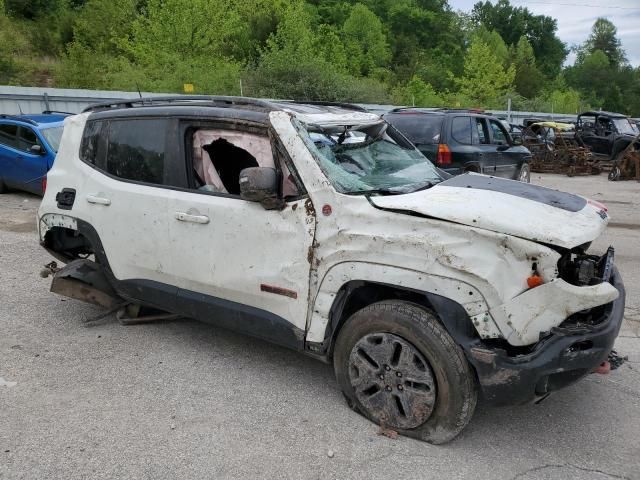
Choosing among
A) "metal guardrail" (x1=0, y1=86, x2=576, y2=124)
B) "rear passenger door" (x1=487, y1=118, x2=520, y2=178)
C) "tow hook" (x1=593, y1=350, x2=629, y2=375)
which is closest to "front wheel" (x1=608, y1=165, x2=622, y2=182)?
"rear passenger door" (x1=487, y1=118, x2=520, y2=178)

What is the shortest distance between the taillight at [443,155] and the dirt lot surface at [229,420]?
5.47m

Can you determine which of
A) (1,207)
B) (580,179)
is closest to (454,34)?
(580,179)

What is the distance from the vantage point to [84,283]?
466cm

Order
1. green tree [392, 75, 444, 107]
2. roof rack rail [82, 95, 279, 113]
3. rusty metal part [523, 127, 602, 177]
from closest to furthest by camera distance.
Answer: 1. roof rack rail [82, 95, 279, 113]
2. rusty metal part [523, 127, 602, 177]
3. green tree [392, 75, 444, 107]

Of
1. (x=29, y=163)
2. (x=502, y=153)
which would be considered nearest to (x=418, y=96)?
(x=502, y=153)

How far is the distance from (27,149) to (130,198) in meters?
7.65

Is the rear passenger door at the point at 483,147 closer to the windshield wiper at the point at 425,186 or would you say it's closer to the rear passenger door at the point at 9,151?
the windshield wiper at the point at 425,186

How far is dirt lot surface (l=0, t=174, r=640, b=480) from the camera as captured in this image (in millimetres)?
2914

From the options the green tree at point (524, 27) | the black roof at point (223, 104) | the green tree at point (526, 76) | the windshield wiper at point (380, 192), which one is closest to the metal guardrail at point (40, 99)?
the black roof at point (223, 104)

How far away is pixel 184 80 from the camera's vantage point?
28.0m

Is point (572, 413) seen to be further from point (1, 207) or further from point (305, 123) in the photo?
point (1, 207)

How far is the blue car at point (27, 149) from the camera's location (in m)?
10.2

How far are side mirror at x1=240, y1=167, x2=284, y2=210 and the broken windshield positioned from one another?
0.30 meters

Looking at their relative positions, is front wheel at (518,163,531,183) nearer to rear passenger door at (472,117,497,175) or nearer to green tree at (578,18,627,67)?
rear passenger door at (472,117,497,175)
